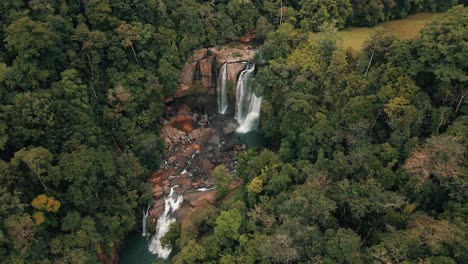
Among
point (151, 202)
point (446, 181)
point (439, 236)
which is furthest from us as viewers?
point (151, 202)

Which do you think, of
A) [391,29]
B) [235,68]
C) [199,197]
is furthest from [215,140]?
[391,29]

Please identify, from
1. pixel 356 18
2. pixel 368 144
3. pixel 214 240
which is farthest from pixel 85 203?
pixel 356 18

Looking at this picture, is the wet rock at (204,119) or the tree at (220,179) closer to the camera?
the tree at (220,179)

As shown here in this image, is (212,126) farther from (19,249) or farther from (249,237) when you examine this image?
(19,249)

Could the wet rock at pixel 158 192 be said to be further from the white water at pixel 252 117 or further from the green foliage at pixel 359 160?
the white water at pixel 252 117

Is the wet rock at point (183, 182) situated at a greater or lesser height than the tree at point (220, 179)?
lesser

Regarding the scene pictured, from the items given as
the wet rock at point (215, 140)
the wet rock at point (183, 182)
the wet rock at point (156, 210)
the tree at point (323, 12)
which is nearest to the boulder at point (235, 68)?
the wet rock at point (215, 140)

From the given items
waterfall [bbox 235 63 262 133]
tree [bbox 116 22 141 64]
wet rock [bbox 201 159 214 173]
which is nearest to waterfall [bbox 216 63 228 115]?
waterfall [bbox 235 63 262 133]

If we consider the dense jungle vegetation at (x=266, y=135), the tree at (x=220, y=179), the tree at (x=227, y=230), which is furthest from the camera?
the tree at (x=220, y=179)
